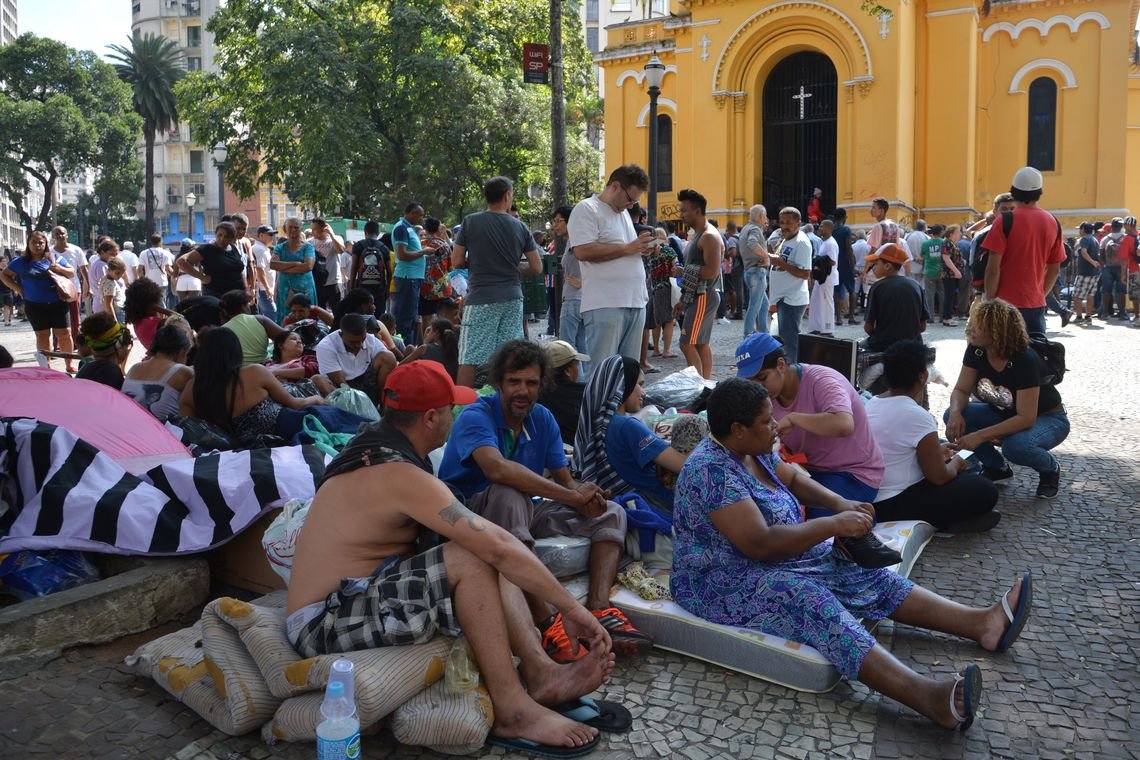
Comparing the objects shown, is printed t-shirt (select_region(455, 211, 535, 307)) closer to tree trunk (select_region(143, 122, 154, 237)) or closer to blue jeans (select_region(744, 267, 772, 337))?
blue jeans (select_region(744, 267, 772, 337))

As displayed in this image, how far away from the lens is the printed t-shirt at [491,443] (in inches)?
176

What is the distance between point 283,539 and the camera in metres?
4.18

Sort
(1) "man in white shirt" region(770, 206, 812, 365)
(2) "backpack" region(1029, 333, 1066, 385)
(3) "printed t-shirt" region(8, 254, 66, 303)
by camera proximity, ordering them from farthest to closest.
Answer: (3) "printed t-shirt" region(8, 254, 66, 303) < (1) "man in white shirt" region(770, 206, 812, 365) < (2) "backpack" region(1029, 333, 1066, 385)

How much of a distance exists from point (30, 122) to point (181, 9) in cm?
A: 2726

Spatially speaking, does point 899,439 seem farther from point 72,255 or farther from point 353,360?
point 72,255

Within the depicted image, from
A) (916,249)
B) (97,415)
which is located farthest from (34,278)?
(916,249)

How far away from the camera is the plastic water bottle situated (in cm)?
292

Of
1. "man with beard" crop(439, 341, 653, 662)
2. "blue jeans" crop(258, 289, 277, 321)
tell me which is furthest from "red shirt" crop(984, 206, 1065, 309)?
"blue jeans" crop(258, 289, 277, 321)

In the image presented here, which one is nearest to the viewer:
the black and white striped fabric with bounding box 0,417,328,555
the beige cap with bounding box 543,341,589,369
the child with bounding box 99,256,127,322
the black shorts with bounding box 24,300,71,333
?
the black and white striped fabric with bounding box 0,417,328,555

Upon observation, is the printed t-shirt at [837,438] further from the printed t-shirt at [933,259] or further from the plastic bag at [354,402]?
the printed t-shirt at [933,259]

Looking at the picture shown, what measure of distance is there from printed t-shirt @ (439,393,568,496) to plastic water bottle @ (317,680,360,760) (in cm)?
157

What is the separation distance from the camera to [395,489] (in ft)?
10.8

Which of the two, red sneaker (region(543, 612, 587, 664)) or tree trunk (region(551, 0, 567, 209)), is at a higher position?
tree trunk (region(551, 0, 567, 209))

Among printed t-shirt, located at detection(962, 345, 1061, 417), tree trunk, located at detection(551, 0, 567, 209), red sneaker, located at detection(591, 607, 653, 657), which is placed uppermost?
tree trunk, located at detection(551, 0, 567, 209)
